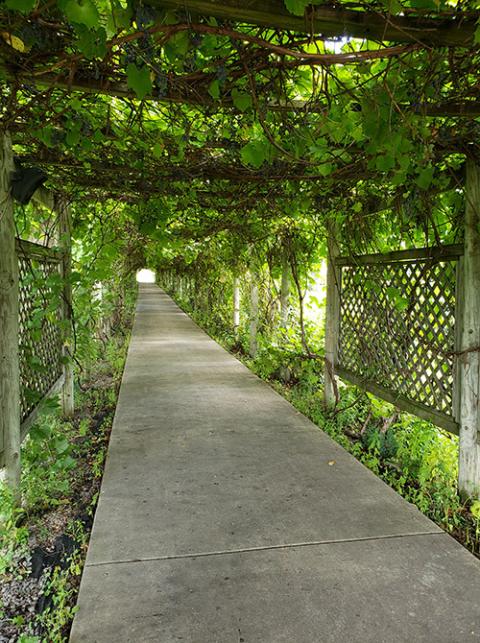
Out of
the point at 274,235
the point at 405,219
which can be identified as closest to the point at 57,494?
the point at 405,219

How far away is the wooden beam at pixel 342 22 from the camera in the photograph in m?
1.41

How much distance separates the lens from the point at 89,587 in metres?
1.82

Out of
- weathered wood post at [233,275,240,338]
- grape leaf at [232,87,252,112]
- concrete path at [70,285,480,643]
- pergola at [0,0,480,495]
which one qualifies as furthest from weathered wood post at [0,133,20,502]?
weathered wood post at [233,275,240,338]

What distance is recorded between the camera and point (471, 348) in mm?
2816

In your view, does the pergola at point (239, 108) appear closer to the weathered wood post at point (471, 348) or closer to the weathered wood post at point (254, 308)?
the weathered wood post at point (471, 348)

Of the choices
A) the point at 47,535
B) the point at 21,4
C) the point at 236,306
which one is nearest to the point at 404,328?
the point at 47,535

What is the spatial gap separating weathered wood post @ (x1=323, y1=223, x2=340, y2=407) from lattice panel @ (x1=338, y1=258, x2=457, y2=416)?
100 mm

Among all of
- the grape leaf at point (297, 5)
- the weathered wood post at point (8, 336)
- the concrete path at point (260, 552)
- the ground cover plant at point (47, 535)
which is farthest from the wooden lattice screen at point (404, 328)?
the weathered wood post at point (8, 336)

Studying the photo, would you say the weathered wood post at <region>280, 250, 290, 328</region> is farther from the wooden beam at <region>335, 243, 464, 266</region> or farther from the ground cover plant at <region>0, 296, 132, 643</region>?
the ground cover plant at <region>0, 296, 132, 643</region>

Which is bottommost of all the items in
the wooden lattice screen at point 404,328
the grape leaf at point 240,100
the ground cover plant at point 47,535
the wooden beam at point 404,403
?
the ground cover plant at point 47,535

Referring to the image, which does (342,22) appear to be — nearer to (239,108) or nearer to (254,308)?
(239,108)

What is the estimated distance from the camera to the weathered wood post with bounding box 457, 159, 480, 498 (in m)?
2.81

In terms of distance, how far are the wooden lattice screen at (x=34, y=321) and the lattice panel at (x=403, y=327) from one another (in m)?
2.55

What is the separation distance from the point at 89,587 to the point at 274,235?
4.96 metres
